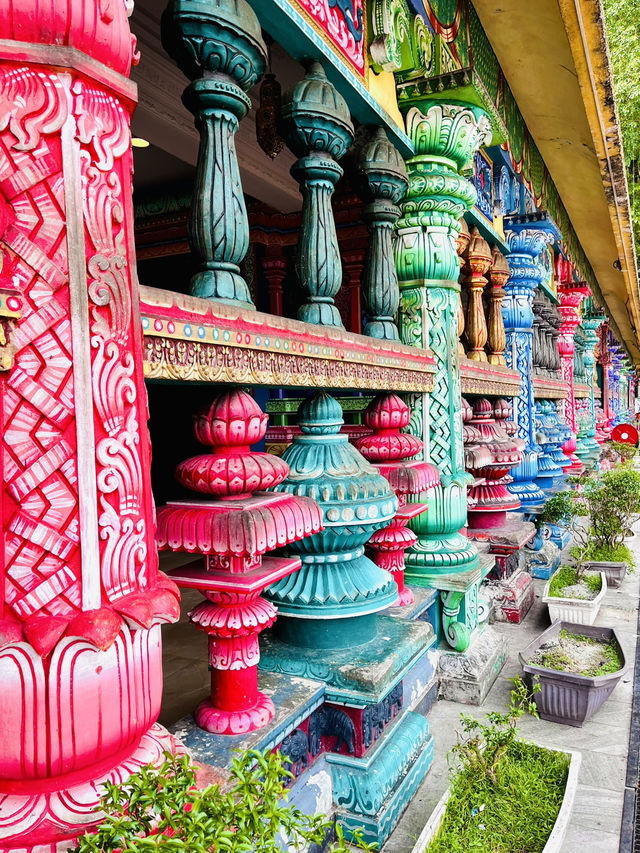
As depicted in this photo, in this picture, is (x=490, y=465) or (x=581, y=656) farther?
→ (x=490, y=465)

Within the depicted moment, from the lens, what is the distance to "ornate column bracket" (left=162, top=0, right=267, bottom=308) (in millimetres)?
1652

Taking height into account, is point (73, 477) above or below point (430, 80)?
below

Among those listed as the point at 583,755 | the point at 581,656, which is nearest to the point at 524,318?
the point at 581,656

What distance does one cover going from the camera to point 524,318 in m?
6.60

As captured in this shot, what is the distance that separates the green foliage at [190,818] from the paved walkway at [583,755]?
1544 millimetres

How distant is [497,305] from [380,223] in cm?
348

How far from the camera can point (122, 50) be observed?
1.21 meters

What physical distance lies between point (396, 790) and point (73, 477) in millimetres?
1936

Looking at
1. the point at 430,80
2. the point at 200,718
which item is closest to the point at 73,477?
the point at 200,718

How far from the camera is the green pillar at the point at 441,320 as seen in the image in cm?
344

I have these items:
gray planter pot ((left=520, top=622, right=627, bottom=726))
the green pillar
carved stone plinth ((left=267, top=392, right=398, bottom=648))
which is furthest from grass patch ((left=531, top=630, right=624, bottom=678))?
carved stone plinth ((left=267, top=392, right=398, bottom=648))

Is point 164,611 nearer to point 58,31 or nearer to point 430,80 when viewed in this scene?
point 58,31

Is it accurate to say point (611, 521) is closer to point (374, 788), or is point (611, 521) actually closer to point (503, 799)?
point (503, 799)

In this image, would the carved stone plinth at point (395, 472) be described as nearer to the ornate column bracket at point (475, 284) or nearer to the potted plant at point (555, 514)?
the ornate column bracket at point (475, 284)
